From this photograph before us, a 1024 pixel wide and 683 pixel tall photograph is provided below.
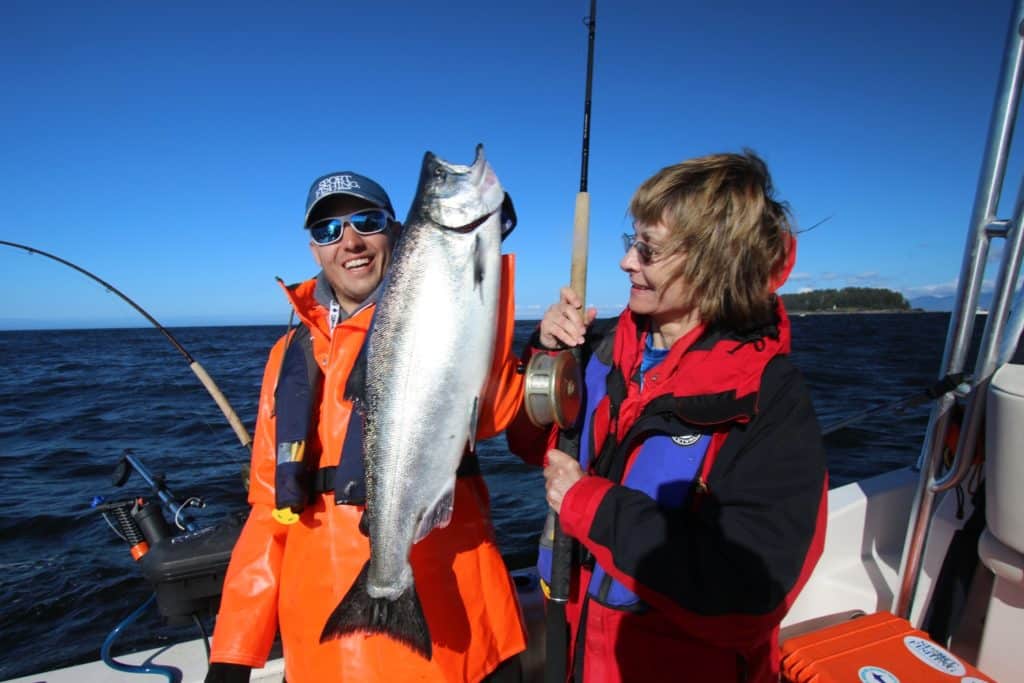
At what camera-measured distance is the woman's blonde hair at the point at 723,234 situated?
2.28 metres

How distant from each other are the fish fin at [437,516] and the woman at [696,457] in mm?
456

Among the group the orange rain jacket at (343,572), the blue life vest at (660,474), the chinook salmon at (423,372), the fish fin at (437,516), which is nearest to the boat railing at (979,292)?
the blue life vest at (660,474)

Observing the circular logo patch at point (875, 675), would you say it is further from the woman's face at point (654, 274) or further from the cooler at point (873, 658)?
the woman's face at point (654, 274)

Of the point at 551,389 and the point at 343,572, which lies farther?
the point at 343,572

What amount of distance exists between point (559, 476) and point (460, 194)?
4.10ft

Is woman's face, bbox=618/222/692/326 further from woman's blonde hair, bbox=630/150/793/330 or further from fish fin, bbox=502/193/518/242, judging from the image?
fish fin, bbox=502/193/518/242

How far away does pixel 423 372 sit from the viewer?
2.28m

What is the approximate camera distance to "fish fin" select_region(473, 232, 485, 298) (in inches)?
88.5

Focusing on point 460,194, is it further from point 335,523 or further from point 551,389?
point 335,523

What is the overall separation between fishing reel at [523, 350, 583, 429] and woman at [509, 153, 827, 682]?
0.49 feet

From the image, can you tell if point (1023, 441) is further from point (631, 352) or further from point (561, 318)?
point (561, 318)

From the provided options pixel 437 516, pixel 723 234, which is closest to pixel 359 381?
pixel 437 516

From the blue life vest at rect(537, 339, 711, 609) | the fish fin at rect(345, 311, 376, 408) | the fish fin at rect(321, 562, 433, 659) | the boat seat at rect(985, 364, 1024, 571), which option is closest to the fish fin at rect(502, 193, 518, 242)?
the fish fin at rect(345, 311, 376, 408)

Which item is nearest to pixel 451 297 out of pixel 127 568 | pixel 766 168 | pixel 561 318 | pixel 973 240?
pixel 561 318
